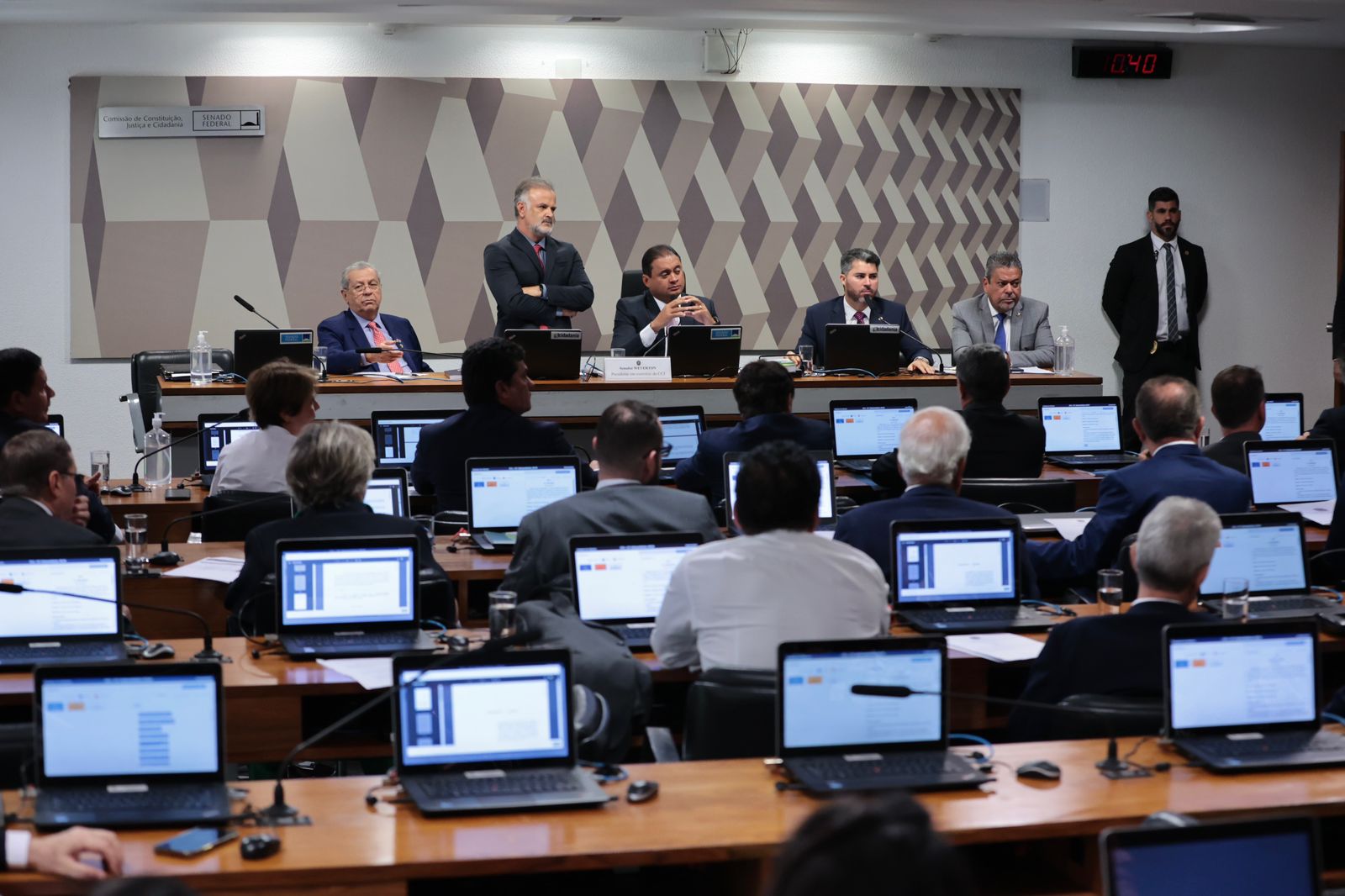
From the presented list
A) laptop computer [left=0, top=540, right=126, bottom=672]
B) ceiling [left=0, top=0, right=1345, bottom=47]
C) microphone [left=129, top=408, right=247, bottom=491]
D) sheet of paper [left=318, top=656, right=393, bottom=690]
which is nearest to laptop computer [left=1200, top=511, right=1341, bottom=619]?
sheet of paper [left=318, top=656, right=393, bottom=690]

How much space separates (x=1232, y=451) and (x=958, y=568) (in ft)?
6.47

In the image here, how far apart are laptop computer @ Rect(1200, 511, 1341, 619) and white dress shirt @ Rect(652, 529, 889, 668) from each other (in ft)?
4.79

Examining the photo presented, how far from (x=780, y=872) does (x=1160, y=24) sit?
9400 mm

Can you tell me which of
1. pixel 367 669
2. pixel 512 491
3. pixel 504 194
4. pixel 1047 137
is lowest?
pixel 367 669

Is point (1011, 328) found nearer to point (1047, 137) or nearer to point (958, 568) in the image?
point (1047, 137)

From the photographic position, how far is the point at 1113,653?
3.41m

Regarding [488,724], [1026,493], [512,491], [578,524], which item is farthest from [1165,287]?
[488,724]

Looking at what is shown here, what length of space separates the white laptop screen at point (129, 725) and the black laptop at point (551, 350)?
4744 millimetres

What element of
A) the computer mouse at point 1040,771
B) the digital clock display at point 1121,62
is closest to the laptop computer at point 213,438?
the computer mouse at point 1040,771

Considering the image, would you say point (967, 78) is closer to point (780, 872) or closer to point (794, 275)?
point (794, 275)

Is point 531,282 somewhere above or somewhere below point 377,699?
above

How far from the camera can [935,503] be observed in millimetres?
4574

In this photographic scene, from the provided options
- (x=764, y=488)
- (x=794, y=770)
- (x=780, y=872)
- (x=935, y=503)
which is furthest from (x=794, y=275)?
(x=780, y=872)

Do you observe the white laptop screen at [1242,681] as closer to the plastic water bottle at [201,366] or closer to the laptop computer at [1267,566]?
the laptop computer at [1267,566]
